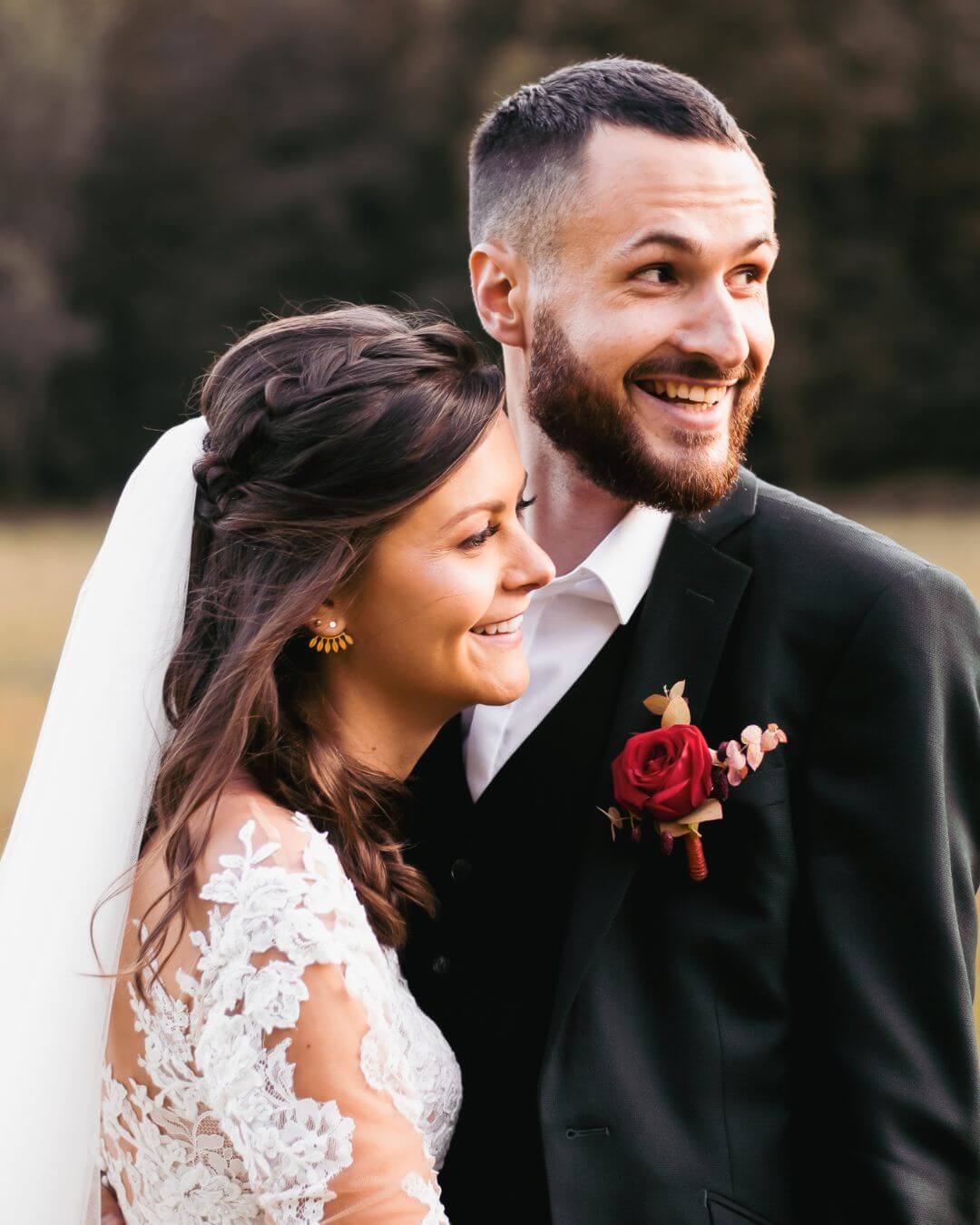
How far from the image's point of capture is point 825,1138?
2.76 meters

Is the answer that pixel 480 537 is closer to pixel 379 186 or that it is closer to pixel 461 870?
pixel 461 870

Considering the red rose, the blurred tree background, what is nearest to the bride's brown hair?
the red rose

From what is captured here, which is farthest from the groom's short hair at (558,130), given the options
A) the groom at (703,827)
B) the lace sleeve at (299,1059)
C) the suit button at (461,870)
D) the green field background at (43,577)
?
the green field background at (43,577)

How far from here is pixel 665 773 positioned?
267 cm

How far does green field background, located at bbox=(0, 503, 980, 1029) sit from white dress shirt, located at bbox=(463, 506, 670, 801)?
437 centimetres

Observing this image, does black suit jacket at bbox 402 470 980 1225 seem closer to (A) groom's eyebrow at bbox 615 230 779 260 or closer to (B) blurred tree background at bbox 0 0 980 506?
(A) groom's eyebrow at bbox 615 230 779 260

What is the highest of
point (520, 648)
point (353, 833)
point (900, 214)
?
point (900, 214)

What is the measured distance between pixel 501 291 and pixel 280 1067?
1.78 meters

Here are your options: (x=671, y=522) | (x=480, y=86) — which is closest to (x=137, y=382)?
(x=480, y=86)

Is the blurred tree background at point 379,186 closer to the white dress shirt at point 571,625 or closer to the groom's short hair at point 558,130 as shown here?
the groom's short hair at point 558,130

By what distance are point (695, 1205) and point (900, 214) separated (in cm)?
2716

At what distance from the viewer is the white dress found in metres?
2.30

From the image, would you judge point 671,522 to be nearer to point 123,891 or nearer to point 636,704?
point 636,704

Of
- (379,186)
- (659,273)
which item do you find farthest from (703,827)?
(379,186)
